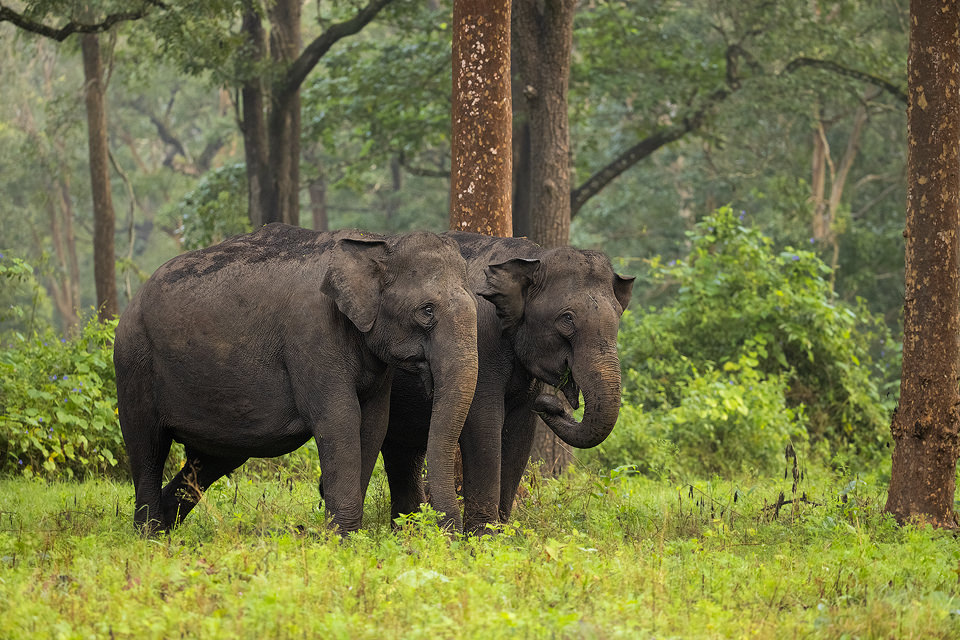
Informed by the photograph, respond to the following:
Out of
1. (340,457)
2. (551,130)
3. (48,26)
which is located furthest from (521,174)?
(340,457)

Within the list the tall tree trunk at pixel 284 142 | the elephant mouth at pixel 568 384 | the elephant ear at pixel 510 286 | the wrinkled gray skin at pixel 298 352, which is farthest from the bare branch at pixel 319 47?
the elephant mouth at pixel 568 384

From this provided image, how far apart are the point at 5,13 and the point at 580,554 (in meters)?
9.49

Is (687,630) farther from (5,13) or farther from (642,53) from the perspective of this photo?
(642,53)

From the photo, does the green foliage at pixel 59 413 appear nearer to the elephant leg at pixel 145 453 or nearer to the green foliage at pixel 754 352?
the elephant leg at pixel 145 453

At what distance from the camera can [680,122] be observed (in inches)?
790

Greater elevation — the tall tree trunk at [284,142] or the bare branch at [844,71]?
the bare branch at [844,71]

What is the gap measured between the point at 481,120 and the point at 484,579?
4842 millimetres

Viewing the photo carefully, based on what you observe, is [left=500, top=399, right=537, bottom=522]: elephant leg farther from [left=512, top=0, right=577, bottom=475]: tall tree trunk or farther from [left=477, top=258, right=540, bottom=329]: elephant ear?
[left=512, top=0, right=577, bottom=475]: tall tree trunk

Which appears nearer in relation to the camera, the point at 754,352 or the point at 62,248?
the point at 754,352

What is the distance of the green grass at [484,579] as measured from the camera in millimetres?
4812

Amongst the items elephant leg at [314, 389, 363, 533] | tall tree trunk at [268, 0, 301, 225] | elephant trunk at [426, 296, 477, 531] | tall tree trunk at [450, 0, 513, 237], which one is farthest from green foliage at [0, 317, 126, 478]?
tall tree trunk at [268, 0, 301, 225]

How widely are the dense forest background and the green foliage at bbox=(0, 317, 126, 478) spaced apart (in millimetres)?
74

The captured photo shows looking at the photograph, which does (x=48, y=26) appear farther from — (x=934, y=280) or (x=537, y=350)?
(x=934, y=280)

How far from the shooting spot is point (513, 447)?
25.6 ft
